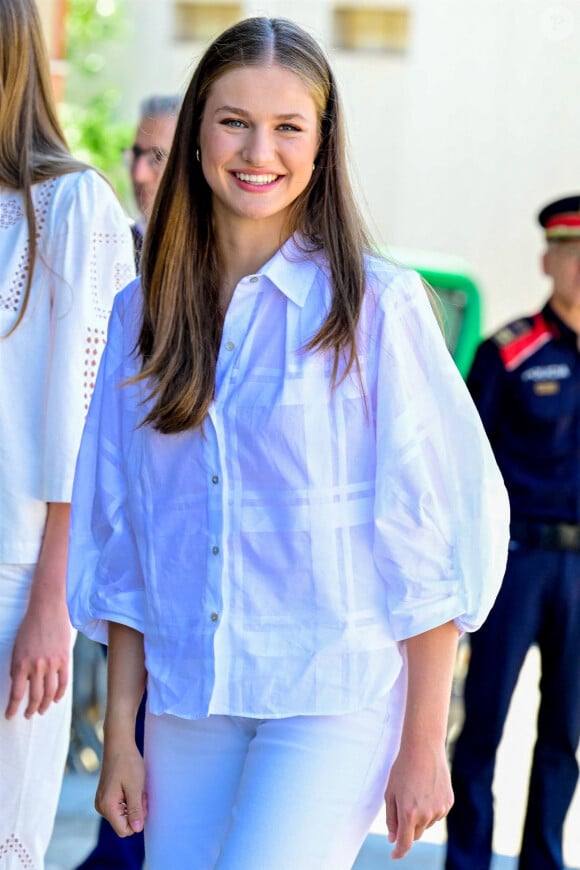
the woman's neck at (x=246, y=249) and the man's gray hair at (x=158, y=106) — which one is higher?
the man's gray hair at (x=158, y=106)

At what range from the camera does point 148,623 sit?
219 centimetres

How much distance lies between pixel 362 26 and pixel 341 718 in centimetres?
1490

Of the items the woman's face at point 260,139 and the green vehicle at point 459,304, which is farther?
the green vehicle at point 459,304

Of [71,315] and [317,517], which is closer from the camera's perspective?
[317,517]

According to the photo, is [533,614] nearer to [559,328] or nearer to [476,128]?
[559,328]

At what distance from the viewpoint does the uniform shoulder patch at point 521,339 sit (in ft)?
14.5

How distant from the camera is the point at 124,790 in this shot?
2.20 metres

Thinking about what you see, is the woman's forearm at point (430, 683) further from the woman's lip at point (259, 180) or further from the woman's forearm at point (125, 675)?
the woman's lip at point (259, 180)

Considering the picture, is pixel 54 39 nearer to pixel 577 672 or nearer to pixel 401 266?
pixel 577 672

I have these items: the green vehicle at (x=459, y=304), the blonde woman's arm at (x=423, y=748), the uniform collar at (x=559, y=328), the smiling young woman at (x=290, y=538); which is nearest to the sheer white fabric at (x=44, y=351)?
the smiling young woman at (x=290, y=538)

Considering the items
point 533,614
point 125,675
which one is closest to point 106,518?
point 125,675

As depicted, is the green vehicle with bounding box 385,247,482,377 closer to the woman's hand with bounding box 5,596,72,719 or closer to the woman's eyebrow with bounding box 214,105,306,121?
the woman's hand with bounding box 5,596,72,719

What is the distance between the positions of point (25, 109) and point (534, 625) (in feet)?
7.81

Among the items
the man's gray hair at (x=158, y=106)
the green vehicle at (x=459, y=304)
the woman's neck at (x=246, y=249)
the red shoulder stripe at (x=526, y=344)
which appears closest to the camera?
the woman's neck at (x=246, y=249)
